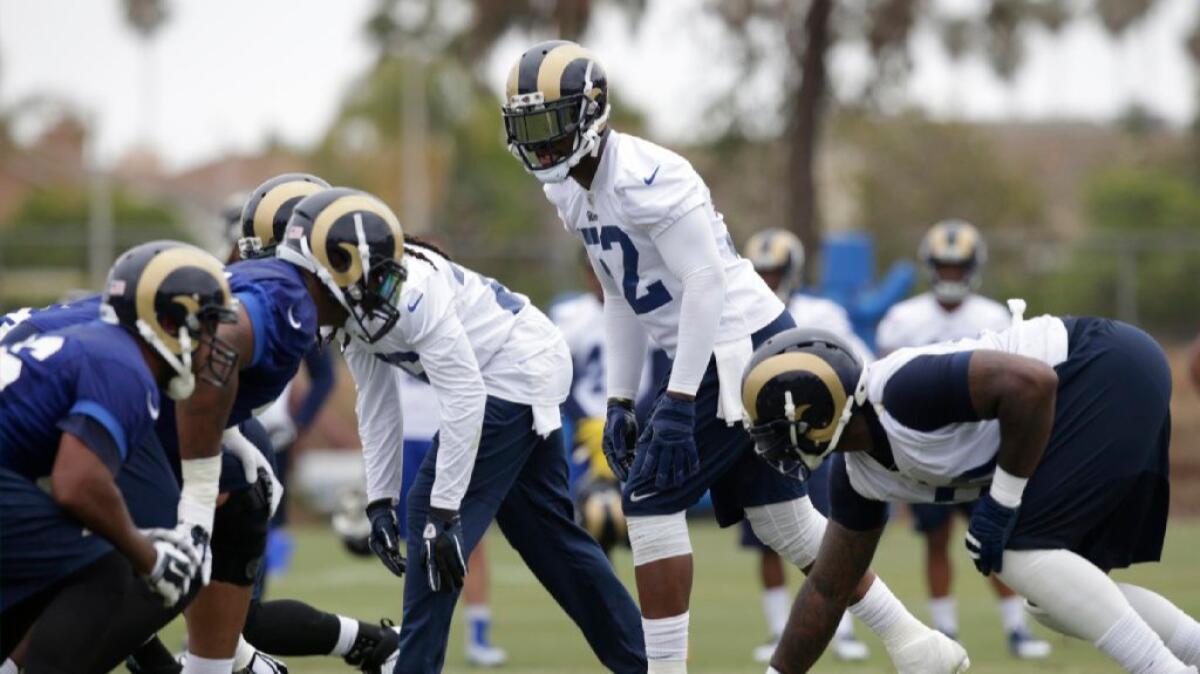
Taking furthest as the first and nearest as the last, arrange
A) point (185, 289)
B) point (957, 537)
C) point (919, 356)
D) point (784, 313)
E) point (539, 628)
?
point (957, 537) → point (539, 628) → point (784, 313) → point (919, 356) → point (185, 289)

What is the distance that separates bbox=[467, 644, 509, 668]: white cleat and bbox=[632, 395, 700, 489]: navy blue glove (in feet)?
10.4

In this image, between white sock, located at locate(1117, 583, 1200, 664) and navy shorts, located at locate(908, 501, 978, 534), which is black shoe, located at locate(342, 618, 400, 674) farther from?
navy shorts, located at locate(908, 501, 978, 534)

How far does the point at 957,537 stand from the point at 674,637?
34.6 feet

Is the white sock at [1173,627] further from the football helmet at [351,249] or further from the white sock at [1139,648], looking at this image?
the football helmet at [351,249]

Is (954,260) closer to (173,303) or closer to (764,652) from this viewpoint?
(764,652)

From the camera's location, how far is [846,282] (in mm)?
17844

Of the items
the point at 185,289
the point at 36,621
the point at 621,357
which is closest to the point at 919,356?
the point at 621,357

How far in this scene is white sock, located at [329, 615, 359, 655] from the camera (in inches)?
269

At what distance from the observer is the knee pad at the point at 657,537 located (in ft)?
20.6

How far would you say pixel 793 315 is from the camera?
9.50 meters

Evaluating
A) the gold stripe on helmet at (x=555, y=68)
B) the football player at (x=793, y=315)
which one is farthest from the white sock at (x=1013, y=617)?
the gold stripe on helmet at (x=555, y=68)

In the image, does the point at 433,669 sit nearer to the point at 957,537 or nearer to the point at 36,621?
the point at 36,621

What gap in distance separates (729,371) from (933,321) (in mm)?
4518

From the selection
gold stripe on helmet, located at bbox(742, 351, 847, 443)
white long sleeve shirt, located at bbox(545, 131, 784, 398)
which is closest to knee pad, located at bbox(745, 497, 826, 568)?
white long sleeve shirt, located at bbox(545, 131, 784, 398)
